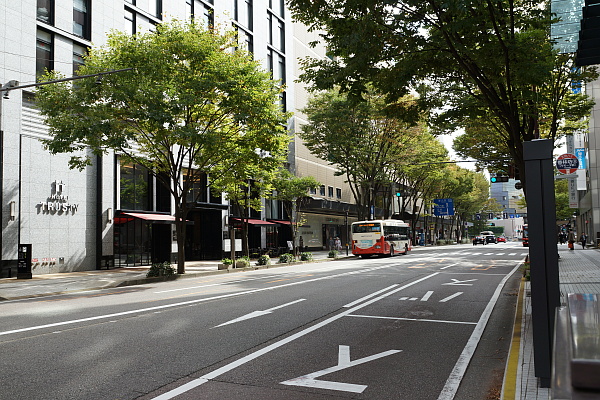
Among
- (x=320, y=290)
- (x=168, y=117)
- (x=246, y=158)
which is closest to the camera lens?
(x=320, y=290)

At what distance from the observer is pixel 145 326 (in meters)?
9.22

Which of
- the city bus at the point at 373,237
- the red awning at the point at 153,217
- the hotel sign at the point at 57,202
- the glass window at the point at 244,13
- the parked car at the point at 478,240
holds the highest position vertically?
the glass window at the point at 244,13

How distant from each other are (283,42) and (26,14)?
28318mm

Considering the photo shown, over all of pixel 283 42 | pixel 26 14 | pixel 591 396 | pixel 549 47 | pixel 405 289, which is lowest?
Result: pixel 405 289

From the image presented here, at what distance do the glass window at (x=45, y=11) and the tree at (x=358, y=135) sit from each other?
1852cm

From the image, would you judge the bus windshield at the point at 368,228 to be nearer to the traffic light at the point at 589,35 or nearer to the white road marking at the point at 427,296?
the white road marking at the point at 427,296

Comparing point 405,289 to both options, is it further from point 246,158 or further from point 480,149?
point 480,149

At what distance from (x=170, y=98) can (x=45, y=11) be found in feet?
33.3

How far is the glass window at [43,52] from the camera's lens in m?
24.1

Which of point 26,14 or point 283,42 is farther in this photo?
point 283,42

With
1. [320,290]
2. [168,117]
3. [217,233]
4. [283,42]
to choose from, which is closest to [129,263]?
[217,233]

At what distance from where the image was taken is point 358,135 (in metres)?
36.3

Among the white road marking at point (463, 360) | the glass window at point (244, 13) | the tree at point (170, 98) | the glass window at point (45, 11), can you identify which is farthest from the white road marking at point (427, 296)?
the glass window at point (244, 13)

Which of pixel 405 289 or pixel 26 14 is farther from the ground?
pixel 26 14
